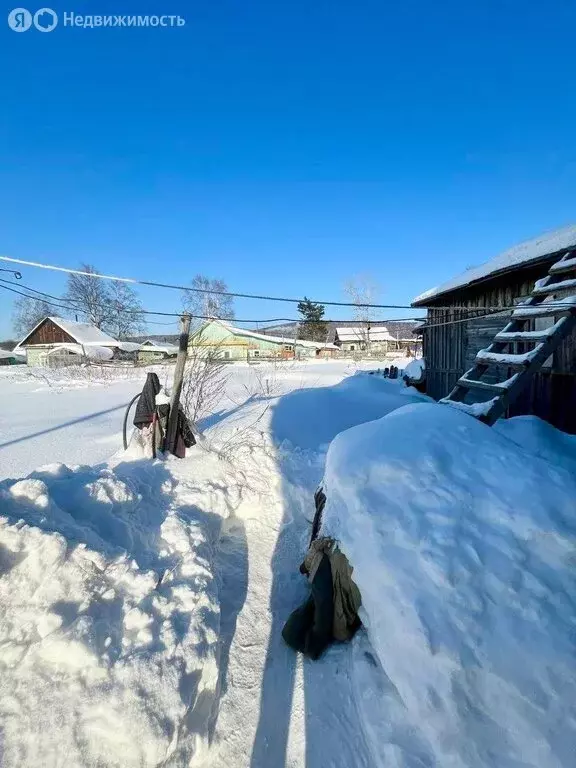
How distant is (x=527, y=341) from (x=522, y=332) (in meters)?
0.20

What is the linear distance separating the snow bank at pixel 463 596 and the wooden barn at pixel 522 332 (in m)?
1.90

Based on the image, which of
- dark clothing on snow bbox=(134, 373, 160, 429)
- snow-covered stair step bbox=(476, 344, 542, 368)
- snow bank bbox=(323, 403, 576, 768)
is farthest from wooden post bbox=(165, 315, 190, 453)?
snow-covered stair step bbox=(476, 344, 542, 368)

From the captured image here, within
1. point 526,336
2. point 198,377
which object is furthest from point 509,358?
point 198,377

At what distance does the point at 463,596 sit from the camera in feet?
6.69

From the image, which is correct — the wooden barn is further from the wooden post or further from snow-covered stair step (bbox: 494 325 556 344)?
the wooden post

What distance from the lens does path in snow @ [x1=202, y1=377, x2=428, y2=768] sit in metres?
2.08

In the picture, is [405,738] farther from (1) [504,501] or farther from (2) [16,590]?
(2) [16,590]

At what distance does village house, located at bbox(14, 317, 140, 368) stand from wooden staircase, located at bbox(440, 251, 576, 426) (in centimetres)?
4084

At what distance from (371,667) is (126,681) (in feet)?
5.06

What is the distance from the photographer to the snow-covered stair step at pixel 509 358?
4082 mm

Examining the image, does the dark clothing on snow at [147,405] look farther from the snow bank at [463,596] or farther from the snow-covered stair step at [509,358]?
the snow-covered stair step at [509,358]

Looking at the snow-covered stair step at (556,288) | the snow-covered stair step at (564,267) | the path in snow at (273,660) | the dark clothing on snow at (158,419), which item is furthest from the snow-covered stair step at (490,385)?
the dark clothing on snow at (158,419)

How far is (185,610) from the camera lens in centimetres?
261

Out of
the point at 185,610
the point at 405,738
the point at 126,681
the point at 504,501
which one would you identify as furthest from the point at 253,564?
the point at 504,501
